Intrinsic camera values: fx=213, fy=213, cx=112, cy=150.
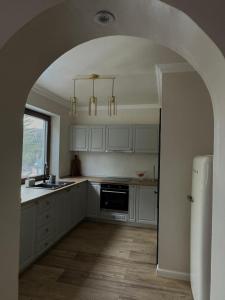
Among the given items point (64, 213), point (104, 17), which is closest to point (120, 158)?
point (64, 213)

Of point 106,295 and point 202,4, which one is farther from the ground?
point 202,4

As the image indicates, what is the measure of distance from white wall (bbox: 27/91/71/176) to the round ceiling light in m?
3.07

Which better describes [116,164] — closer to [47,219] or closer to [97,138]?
[97,138]

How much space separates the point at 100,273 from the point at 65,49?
2.47m

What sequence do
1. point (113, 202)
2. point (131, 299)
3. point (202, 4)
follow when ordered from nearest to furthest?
1. point (202, 4)
2. point (131, 299)
3. point (113, 202)

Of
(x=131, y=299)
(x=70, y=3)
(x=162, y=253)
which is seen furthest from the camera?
(x=162, y=253)

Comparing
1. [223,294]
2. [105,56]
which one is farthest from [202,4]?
[105,56]

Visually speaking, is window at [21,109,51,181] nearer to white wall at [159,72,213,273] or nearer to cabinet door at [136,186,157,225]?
cabinet door at [136,186,157,225]

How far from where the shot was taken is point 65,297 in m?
2.16

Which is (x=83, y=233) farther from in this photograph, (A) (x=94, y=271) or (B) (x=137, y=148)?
(B) (x=137, y=148)

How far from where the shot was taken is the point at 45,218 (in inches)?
117

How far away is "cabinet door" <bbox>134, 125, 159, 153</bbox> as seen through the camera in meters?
4.37

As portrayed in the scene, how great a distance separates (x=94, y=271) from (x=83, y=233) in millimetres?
1263

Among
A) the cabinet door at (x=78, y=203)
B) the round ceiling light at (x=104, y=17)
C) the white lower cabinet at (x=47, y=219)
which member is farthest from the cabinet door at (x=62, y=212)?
the round ceiling light at (x=104, y=17)
